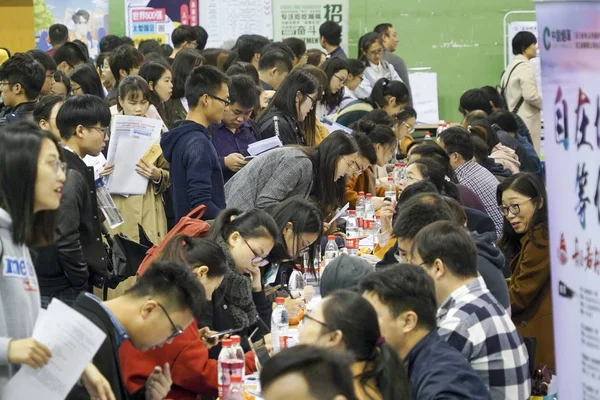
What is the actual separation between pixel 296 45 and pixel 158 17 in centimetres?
299

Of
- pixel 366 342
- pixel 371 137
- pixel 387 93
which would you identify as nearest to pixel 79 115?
pixel 366 342

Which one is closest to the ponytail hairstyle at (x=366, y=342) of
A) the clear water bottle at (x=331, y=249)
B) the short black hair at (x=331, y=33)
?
the clear water bottle at (x=331, y=249)

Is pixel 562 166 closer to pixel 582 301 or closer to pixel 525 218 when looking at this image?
pixel 582 301

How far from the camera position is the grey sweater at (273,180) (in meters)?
4.87

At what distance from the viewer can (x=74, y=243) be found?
157 inches

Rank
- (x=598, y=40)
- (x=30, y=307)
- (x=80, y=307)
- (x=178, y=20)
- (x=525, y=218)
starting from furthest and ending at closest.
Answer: (x=178, y=20) → (x=525, y=218) → (x=80, y=307) → (x=30, y=307) → (x=598, y=40)

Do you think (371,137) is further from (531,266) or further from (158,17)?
(158,17)

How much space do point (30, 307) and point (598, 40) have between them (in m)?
1.60

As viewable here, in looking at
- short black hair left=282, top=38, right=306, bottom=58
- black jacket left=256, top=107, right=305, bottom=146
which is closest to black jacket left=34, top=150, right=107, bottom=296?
black jacket left=256, top=107, right=305, bottom=146

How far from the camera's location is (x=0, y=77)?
545 cm

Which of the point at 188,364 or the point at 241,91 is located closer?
the point at 188,364

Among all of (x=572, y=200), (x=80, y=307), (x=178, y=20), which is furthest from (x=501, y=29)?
(x=572, y=200)

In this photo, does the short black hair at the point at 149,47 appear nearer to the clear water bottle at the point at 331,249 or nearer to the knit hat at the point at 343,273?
the clear water bottle at the point at 331,249

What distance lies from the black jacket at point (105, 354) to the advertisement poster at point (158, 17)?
8.87 m
